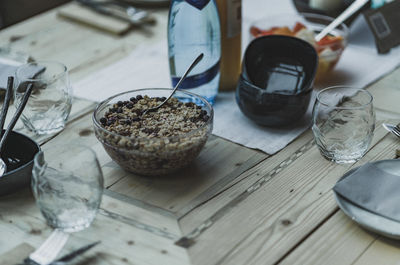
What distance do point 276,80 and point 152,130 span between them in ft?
1.19

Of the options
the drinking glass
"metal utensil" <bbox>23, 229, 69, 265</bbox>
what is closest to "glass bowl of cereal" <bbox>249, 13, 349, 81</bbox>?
the drinking glass

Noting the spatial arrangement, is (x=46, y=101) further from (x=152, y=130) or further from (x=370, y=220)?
(x=370, y=220)

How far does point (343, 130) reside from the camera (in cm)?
105

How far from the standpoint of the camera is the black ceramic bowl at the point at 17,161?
3.17 feet

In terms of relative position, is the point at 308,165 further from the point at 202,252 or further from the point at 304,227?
the point at 202,252

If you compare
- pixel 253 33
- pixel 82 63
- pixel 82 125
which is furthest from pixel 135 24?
pixel 82 125

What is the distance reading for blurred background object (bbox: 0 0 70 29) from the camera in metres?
2.54

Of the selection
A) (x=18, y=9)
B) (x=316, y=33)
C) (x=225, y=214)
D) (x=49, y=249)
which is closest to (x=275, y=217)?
(x=225, y=214)

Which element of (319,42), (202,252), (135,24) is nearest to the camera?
(202,252)

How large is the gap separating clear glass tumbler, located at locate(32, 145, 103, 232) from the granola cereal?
108 mm

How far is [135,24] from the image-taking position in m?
1.73

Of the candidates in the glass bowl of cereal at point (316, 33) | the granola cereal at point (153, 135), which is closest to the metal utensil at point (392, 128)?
the glass bowl of cereal at point (316, 33)

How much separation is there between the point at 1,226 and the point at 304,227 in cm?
48

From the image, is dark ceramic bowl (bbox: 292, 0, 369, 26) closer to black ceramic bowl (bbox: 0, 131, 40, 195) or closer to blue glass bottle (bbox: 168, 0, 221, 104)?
blue glass bottle (bbox: 168, 0, 221, 104)
